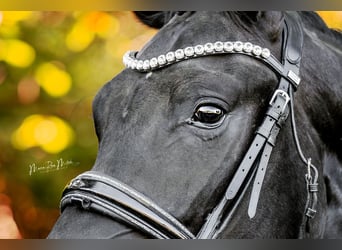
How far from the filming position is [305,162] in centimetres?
117

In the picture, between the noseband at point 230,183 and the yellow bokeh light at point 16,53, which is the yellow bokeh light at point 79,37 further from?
the noseband at point 230,183

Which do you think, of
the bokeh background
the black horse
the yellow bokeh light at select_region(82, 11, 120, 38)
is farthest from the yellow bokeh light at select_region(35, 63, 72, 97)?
the black horse

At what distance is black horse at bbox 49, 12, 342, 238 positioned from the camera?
3.32 ft

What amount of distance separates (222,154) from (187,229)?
15cm

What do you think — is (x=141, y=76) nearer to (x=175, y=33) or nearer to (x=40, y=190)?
(x=175, y=33)

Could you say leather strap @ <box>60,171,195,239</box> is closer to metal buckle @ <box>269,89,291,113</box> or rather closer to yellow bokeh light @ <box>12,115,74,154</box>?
metal buckle @ <box>269,89,291,113</box>

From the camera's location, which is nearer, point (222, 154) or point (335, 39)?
point (222, 154)

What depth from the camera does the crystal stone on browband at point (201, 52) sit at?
1110mm

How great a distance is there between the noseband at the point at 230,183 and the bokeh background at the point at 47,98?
615mm

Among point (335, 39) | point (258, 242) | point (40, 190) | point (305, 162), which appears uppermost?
point (335, 39)

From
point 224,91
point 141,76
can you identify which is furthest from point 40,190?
point 224,91

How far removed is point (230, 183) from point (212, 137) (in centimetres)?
9

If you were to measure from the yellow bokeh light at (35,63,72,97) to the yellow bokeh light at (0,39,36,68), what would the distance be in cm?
5

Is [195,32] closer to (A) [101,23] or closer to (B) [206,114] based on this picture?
(B) [206,114]
